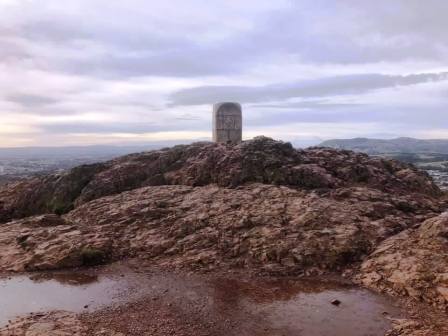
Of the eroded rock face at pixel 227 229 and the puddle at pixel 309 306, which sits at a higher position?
the eroded rock face at pixel 227 229

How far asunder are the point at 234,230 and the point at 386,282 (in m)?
9.57

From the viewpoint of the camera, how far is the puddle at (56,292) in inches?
742

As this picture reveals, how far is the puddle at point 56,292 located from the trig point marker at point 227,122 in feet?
Result: 86.8

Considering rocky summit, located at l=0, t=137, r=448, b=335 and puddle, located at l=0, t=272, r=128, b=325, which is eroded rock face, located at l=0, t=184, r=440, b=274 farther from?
puddle, located at l=0, t=272, r=128, b=325

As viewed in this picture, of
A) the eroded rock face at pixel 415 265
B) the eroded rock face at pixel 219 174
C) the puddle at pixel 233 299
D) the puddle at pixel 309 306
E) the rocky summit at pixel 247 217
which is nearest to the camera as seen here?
the puddle at pixel 309 306

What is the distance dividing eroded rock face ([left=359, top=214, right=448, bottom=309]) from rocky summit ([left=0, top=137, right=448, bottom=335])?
0.06 meters

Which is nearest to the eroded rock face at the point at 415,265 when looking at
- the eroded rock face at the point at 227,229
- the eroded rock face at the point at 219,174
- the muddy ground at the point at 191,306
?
the muddy ground at the point at 191,306

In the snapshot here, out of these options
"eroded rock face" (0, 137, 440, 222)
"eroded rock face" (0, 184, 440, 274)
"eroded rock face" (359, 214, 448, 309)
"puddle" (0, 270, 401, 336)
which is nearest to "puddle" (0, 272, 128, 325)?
"puddle" (0, 270, 401, 336)

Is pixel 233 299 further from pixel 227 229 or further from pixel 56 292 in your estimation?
pixel 56 292

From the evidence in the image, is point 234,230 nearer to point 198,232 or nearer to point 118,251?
point 198,232

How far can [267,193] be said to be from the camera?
102 feet

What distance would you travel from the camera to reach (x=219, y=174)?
35.5 meters

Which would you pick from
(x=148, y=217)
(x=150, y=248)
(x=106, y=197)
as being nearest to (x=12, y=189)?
(x=106, y=197)

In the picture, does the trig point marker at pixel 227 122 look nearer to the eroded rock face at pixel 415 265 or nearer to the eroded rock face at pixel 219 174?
the eroded rock face at pixel 219 174
